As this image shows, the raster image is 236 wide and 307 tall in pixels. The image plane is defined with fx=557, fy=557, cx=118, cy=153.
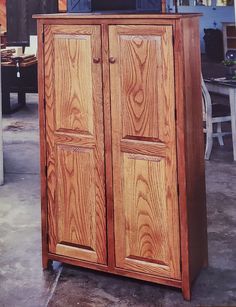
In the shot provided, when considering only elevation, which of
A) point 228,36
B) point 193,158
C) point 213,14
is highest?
point 213,14

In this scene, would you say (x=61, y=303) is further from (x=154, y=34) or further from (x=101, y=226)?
(x=154, y=34)

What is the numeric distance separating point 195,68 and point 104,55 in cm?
50

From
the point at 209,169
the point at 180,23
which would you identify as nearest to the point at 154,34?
the point at 180,23

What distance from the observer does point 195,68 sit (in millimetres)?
3029

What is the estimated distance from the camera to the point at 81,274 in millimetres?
3320

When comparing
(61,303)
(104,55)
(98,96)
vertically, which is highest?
(104,55)

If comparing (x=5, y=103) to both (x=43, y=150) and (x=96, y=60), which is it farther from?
(x=96, y=60)

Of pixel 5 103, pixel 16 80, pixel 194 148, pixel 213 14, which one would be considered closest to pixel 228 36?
pixel 213 14

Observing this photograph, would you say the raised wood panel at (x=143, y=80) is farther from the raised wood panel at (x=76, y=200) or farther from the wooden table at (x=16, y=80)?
the wooden table at (x=16, y=80)

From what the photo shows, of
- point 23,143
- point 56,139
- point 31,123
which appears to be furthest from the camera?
point 31,123

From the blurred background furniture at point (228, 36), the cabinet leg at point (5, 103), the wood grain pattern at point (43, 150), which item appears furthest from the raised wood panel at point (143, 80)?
the blurred background furniture at point (228, 36)

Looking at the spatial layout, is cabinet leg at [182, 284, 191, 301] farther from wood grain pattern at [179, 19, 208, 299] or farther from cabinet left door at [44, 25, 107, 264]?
cabinet left door at [44, 25, 107, 264]

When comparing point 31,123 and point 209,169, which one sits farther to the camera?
point 31,123

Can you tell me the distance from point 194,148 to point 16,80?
→ 631 centimetres
